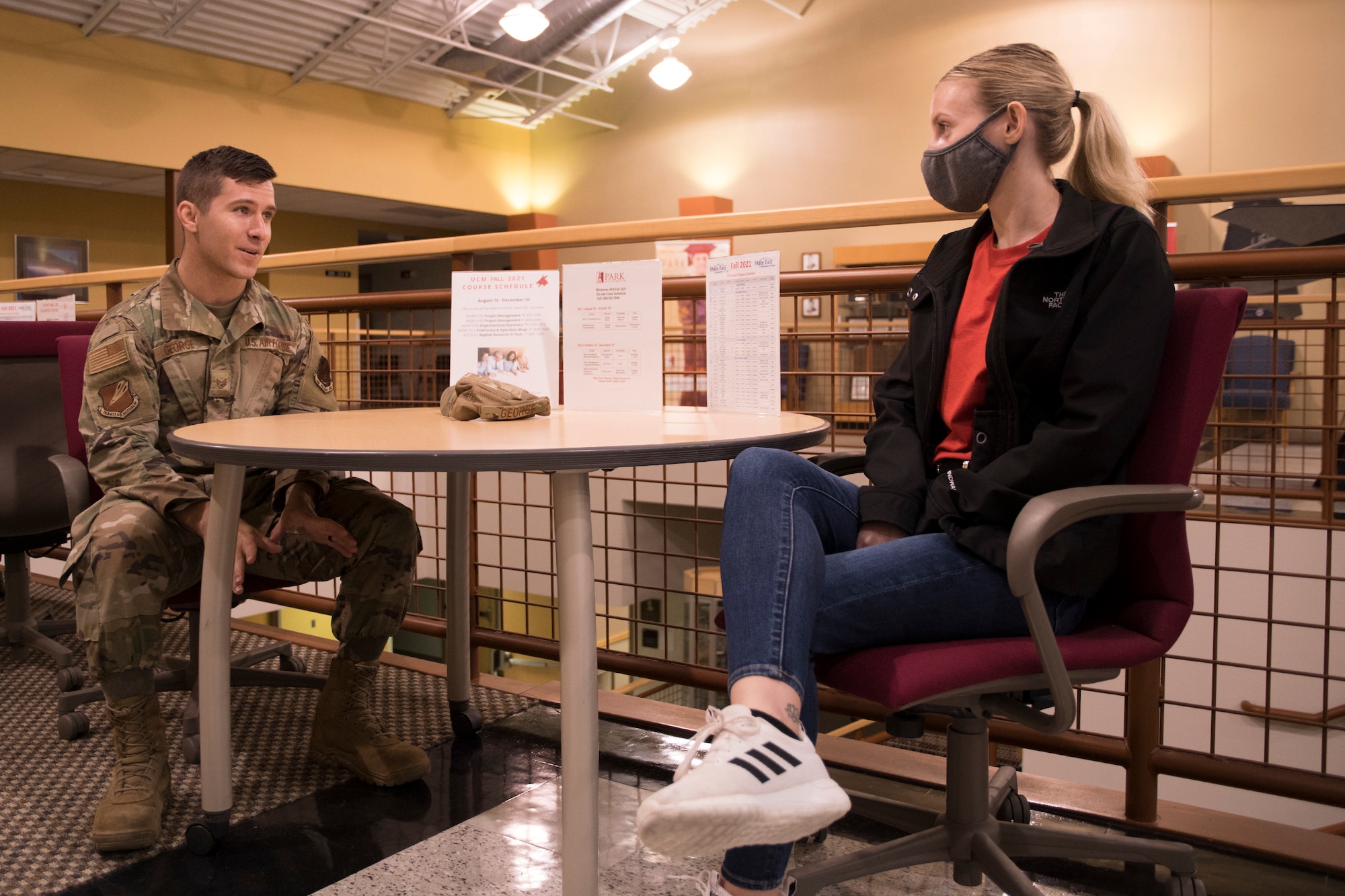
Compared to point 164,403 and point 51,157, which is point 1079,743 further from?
point 51,157

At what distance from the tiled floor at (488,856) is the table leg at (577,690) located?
29 centimetres

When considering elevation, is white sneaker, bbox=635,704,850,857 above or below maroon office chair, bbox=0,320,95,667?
below

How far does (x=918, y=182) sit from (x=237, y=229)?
849 cm

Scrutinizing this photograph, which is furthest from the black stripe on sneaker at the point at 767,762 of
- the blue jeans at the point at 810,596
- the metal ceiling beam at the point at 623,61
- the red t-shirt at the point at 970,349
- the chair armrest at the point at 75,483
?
the metal ceiling beam at the point at 623,61

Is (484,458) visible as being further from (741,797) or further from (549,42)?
(549,42)

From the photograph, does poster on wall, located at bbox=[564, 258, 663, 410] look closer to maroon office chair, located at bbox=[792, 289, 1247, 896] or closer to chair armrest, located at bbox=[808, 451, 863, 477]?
chair armrest, located at bbox=[808, 451, 863, 477]

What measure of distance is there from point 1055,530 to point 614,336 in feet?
3.50

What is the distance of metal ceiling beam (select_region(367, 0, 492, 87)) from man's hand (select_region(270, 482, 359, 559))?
8935 millimetres

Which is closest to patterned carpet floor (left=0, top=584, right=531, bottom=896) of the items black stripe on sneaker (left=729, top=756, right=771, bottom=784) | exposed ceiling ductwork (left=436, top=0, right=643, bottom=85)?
black stripe on sneaker (left=729, top=756, right=771, bottom=784)

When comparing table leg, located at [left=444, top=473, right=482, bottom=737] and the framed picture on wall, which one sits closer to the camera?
table leg, located at [left=444, top=473, right=482, bottom=737]

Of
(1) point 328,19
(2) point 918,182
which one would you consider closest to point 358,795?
(2) point 918,182

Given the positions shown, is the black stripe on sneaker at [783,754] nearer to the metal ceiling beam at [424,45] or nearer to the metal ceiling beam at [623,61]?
the metal ceiling beam at [424,45]

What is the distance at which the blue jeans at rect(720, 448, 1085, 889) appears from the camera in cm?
115

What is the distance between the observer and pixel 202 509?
1.79m
